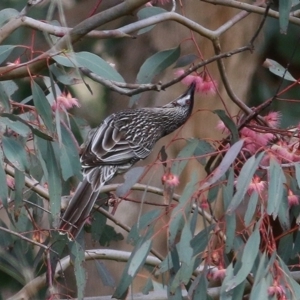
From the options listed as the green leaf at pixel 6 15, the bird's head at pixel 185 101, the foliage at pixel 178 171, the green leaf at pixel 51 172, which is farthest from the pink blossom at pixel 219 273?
the bird's head at pixel 185 101

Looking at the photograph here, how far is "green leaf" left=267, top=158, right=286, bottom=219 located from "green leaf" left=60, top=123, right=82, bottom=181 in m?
0.49

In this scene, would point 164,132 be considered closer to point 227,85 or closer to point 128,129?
point 128,129

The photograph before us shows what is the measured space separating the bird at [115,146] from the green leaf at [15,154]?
327 mm

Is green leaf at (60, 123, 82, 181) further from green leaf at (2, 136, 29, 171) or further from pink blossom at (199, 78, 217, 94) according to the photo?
pink blossom at (199, 78, 217, 94)

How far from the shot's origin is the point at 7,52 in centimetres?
192

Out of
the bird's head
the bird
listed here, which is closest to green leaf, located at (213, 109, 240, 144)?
the bird

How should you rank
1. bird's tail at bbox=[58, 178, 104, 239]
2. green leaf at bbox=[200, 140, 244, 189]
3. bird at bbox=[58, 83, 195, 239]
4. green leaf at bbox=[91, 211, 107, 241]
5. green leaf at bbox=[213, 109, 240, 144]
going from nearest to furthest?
green leaf at bbox=[200, 140, 244, 189]
green leaf at bbox=[213, 109, 240, 144]
bird's tail at bbox=[58, 178, 104, 239]
bird at bbox=[58, 83, 195, 239]
green leaf at bbox=[91, 211, 107, 241]

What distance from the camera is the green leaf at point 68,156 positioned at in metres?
1.96

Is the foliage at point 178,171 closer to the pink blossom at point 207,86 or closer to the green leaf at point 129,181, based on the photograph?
the green leaf at point 129,181

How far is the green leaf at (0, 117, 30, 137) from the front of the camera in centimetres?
182

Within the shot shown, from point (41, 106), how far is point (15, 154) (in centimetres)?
13

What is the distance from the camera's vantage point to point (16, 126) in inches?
72.4

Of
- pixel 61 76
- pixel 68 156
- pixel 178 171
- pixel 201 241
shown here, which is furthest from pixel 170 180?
pixel 61 76

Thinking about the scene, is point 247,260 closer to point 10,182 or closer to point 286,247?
point 286,247
